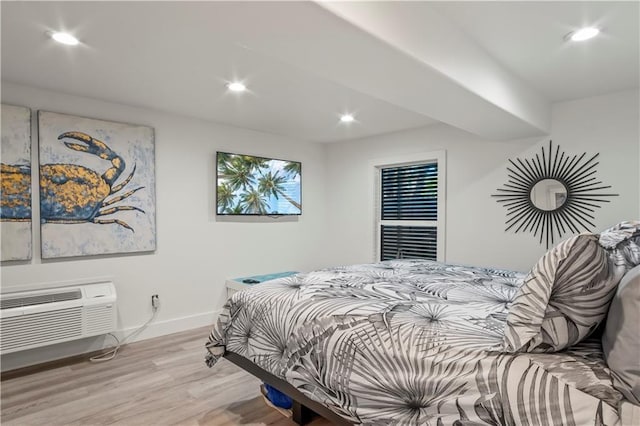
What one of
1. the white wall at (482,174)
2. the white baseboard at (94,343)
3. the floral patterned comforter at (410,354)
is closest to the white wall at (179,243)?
the white baseboard at (94,343)

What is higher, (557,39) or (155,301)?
(557,39)

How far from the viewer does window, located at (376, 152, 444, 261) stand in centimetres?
407

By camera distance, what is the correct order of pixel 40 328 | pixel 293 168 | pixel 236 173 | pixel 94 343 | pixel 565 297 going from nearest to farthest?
pixel 565 297 → pixel 40 328 → pixel 94 343 → pixel 236 173 → pixel 293 168

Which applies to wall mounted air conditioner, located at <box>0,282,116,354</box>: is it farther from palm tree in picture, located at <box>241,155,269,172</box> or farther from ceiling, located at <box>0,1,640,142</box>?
palm tree in picture, located at <box>241,155,269,172</box>

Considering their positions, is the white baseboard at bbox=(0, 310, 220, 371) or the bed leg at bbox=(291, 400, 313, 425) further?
the white baseboard at bbox=(0, 310, 220, 371)

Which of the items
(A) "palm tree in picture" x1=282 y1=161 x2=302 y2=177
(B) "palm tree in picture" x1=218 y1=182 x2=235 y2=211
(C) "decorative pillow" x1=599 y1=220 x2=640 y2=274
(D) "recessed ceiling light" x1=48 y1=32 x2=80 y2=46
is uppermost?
(D) "recessed ceiling light" x1=48 y1=32 x2=80 y2=46

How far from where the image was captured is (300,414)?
2090 mm

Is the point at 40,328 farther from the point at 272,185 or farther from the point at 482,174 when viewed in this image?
the point at 482,174

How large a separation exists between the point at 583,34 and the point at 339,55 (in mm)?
1469

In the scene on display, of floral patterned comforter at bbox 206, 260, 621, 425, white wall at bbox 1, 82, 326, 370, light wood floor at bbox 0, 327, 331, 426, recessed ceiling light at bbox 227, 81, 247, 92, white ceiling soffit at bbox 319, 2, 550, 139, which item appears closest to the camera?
floral patterned comforter at bbox 206, 260, 621, 425

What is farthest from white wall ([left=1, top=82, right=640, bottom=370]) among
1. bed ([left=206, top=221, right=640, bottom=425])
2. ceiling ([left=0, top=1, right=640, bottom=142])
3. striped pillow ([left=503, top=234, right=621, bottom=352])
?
striped pillow ([left=503, top=234, right=621, bottom=352])

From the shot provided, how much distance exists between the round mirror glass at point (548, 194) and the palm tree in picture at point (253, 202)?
289 cm

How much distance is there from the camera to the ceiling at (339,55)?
1571mm

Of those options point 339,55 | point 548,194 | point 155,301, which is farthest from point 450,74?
point 155,301
